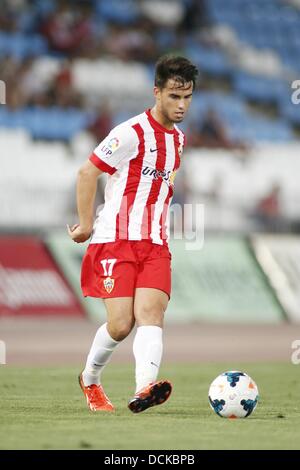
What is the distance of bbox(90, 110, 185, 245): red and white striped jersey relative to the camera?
8.58 m

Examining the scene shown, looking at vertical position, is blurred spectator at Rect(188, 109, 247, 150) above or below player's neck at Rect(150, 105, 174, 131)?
above

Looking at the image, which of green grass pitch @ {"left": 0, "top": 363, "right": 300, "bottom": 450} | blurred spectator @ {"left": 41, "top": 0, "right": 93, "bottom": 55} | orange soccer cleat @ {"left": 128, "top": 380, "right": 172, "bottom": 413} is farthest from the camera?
blurred spectator @ {"left": 41, "top": 0, "right": 93, "bottom": 55}

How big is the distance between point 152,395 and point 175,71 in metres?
2.27

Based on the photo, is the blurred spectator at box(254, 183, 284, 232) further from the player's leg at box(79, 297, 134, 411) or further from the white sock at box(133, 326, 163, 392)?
the white sock at box(133, 326, 163, 392)

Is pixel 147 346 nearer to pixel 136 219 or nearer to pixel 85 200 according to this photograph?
pixel 136 219

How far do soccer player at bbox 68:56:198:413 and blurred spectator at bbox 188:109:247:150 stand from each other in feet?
52.1

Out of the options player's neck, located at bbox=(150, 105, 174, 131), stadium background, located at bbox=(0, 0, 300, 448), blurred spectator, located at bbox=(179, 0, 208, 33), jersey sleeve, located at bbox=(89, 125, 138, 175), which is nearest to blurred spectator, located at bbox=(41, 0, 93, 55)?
stadium background, located at bbox=(0, 0, 300, 448)

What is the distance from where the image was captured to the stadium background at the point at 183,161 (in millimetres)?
19656

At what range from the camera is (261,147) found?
83.8 feet

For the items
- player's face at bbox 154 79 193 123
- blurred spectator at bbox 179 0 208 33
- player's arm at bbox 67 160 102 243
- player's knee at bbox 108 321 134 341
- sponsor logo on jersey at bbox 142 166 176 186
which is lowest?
player's knee at bbox 108 321 134 341

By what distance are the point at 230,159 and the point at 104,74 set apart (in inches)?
127

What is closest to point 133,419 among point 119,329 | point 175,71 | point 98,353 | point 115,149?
point 119,329

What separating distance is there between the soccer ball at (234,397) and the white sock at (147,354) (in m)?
0.48

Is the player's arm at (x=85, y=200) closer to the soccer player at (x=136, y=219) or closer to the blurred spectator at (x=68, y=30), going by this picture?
the soccer player at (x=136, y=219)
